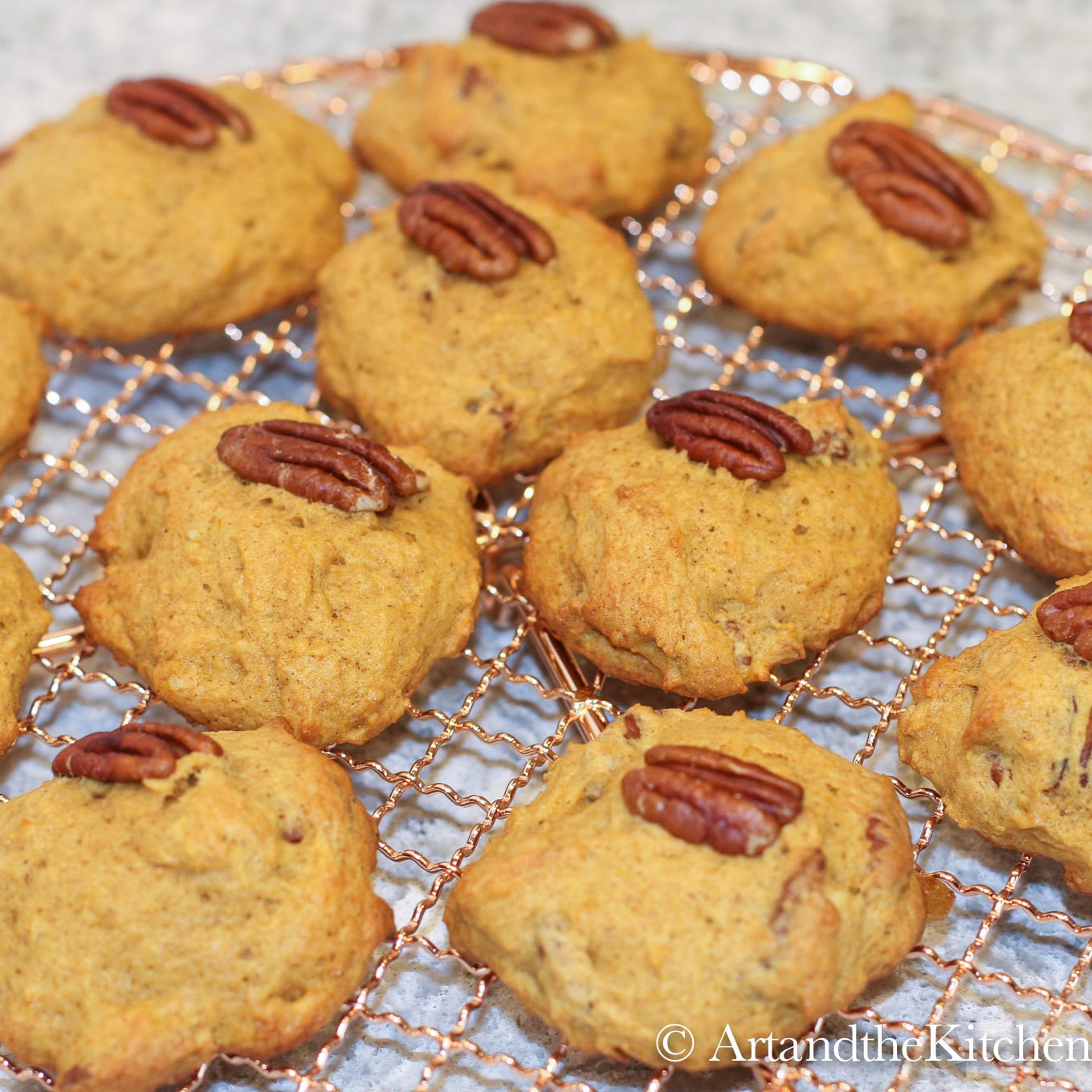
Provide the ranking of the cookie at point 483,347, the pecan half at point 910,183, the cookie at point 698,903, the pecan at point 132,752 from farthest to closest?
the pecan half at point 910,183 → the cookie at point 483,347 → the pecan at point 132,752 → the cookie at point 698,903

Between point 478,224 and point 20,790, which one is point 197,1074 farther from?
point 478,224

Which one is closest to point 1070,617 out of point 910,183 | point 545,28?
point 910,183

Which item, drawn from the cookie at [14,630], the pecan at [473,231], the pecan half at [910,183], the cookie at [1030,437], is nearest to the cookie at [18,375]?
the cookie at [14,630]

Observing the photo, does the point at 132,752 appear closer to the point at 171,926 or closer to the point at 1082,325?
the point at 171,926

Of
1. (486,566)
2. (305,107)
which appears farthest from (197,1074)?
(305,107)

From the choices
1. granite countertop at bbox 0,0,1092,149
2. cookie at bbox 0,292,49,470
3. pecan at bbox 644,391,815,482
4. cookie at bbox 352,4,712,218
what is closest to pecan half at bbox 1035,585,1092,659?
pecan at bbox 644,391,815,482

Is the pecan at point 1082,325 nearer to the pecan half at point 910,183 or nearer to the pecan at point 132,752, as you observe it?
the pecan half at point 910,183

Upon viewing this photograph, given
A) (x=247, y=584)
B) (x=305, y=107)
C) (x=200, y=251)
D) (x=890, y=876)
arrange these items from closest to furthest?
(x=890, y=876) → (x=247, y=584) → (x=200, y=251) → (x=305, y=107)
